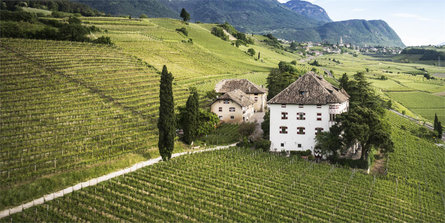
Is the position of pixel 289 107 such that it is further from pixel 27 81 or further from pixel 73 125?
pixel 27 81

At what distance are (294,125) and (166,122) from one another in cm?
2121

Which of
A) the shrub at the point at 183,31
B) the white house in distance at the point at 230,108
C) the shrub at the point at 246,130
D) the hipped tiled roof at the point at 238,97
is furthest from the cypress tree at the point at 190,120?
the shrub at the point at 183,31

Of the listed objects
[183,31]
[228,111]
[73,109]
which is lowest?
[228,111]

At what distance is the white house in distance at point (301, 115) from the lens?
5481 cm

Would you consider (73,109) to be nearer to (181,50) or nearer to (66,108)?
(66,108)

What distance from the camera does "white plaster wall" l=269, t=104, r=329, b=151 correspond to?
54.9 meters

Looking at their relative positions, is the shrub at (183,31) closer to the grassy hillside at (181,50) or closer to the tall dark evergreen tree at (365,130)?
the grassy hillside at (181,50)

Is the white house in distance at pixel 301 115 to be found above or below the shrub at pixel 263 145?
above

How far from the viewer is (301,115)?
55500mm

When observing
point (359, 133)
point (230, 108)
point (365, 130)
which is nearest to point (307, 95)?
point (365, 130)

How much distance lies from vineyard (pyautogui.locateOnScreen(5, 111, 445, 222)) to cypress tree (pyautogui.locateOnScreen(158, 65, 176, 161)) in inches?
97.1

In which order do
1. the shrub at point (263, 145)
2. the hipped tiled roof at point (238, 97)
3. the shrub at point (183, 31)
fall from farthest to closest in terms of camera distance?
the shrub at point (183, 31)
the hipped tiled roof at point (238, 97)
the shrub at point (263, 145)

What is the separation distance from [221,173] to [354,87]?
40.7m

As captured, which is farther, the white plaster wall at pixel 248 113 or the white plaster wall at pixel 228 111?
the white plaster wall at pixel 248 113
